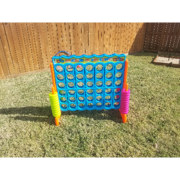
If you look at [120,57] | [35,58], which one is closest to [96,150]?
[120,57]

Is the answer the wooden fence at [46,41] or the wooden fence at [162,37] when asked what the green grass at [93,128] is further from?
the wooden fence at [162,37]

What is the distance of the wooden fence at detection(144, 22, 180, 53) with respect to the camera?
869 centimetres

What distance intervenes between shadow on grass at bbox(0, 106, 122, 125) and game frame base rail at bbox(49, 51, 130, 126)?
186 millimetres

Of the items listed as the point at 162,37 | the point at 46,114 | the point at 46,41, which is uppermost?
the point at 46,41

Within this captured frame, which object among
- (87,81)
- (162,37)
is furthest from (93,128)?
(162,37)

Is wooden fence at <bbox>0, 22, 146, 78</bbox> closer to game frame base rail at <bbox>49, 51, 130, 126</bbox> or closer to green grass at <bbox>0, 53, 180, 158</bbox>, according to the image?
green grass at <bbox>0, 53, 180, 158</bbox>

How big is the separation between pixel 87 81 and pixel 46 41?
3.74 meters

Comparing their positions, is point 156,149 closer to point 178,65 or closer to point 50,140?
point 50,140

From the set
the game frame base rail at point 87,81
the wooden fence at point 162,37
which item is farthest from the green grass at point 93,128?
the wooden fence at point 162,37

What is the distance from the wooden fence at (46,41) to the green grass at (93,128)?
152cm

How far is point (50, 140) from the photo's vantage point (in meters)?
3.04

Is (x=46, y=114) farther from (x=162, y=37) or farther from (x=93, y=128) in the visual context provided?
(x=162, y=37)

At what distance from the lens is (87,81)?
3.39 meters

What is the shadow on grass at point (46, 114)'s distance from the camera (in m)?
3.62
